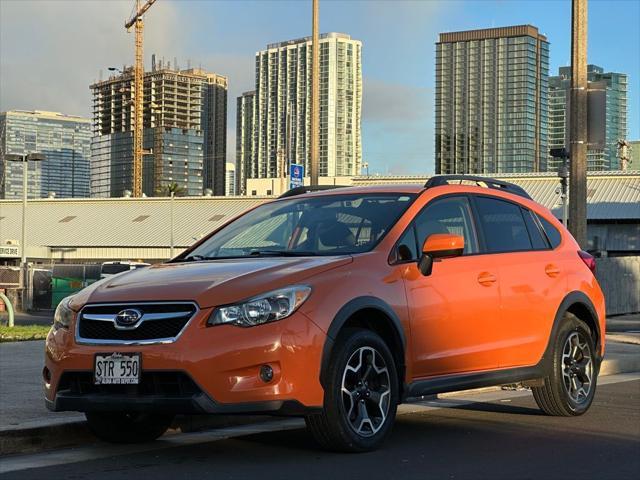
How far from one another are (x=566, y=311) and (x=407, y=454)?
2.57 meters

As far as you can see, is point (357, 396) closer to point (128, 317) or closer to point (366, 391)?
point (366, 391)

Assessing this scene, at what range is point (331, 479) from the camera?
5.82 meters

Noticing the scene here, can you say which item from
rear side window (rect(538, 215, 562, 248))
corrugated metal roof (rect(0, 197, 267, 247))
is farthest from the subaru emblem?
corrugated metal roof (rect(0, 197, 267, 247))

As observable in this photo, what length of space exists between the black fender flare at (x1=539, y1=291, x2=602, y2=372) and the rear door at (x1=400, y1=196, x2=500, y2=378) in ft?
2.49

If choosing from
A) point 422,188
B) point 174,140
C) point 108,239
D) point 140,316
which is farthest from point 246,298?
point 174,140

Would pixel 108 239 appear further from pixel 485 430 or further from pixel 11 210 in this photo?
pixel 485 430

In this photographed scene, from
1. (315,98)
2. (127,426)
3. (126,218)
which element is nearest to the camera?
(127,426)

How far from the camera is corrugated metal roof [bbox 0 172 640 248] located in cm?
7519

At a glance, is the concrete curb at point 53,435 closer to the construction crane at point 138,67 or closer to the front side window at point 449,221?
the front side window at point 449,221

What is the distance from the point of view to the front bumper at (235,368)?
607cm

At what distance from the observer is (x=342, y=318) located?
6461 mm

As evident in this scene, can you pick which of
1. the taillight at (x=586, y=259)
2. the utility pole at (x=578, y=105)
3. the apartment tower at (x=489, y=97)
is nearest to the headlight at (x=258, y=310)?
the taillight at (x=586, y=259)

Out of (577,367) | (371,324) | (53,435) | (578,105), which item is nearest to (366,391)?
(371,324)

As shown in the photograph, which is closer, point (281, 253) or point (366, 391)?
point (366, 391)
